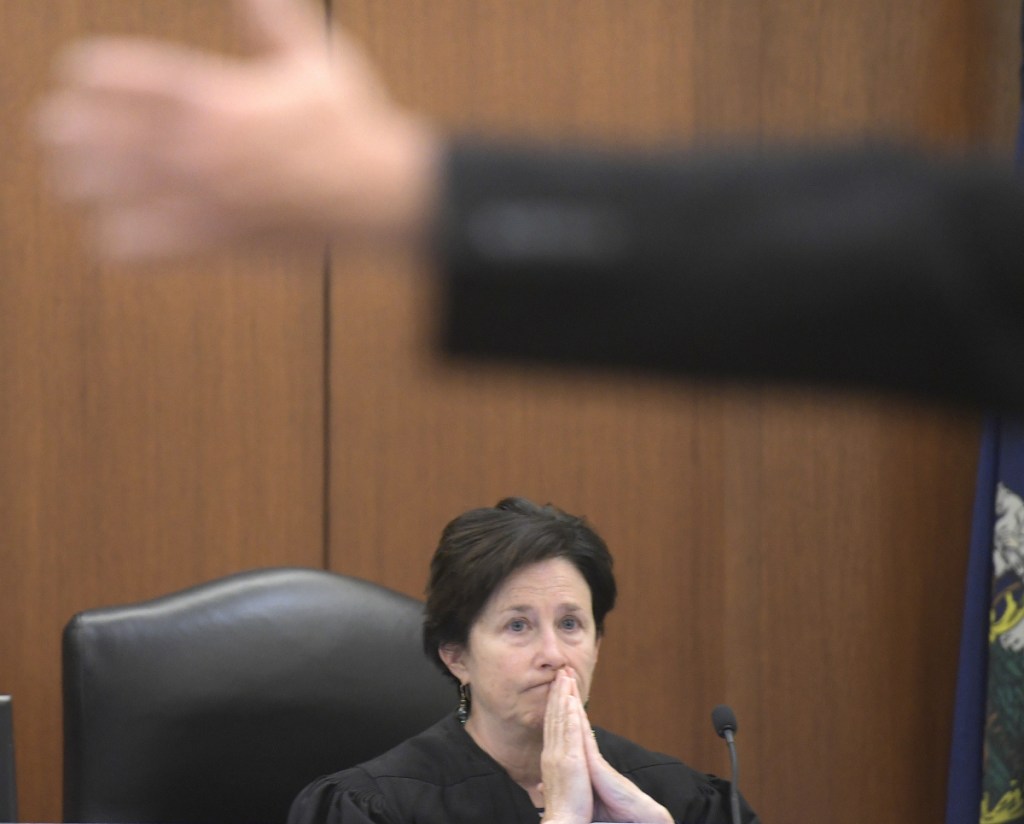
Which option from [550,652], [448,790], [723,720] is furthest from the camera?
[550,652]

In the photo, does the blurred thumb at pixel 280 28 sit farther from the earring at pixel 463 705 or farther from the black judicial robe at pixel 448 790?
the earring at pixel 463 705

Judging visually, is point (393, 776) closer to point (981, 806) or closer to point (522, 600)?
point (522, 600)

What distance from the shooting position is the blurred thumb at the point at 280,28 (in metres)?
0.67

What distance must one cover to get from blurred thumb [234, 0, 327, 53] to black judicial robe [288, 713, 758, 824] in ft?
5.87

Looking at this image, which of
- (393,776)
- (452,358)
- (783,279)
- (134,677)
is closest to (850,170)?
(783,279)

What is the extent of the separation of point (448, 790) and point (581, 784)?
9.5 inches

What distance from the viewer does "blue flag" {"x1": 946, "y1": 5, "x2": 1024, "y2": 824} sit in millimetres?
3309

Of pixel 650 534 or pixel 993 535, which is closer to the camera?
pixel 993 535

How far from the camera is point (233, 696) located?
2512mm

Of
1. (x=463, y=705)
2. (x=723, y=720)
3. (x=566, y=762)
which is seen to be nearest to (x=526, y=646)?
(x=463, y=705)

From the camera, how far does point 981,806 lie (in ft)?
11.2

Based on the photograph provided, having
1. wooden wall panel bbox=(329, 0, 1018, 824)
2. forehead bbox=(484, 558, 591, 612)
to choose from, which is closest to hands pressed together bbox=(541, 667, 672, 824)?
forehead bbox=(484, 558, 591, 612)

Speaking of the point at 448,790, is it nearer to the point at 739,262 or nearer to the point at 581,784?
the point at 581,784

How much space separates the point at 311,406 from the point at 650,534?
2.98 ft
